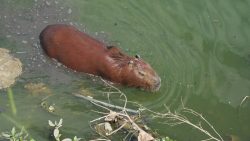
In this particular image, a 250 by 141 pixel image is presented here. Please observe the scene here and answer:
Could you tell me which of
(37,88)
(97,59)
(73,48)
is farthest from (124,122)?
(73,48)

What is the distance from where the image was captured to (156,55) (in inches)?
307

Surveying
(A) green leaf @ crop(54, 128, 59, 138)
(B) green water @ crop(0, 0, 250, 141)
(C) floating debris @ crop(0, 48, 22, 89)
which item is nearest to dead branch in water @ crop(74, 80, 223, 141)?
(B) green water @ crop(0, 0, 250, 141)

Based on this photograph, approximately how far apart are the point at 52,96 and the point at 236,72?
2896 millimetres

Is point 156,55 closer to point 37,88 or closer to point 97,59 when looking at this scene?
point 97,59

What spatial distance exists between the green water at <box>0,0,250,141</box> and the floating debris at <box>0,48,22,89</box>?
95 mm

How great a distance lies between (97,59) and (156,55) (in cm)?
107

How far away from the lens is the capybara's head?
7195 millimetres

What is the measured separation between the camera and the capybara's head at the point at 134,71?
23.6 ft

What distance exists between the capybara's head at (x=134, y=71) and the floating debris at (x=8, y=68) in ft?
4.34

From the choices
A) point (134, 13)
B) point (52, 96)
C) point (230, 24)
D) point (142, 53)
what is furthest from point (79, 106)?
point (230, 24)

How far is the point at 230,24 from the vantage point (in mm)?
8625

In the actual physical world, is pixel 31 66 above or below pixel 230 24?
below

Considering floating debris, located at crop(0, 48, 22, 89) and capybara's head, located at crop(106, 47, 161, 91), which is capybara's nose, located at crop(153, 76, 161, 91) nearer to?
capybara's head, located at crop(106, 47, 161, 91)

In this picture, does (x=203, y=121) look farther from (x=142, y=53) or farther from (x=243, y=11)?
(x=243, y=11)
